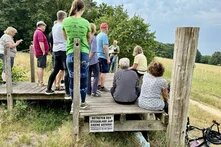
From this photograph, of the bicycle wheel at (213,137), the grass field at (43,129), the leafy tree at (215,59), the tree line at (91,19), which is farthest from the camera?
the leafy tree at (215,59)

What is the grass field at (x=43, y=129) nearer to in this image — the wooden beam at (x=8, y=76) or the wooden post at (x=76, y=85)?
the wooden beam at (x=8, y=76)

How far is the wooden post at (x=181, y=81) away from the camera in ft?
21.4

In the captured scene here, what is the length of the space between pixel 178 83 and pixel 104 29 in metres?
2.43

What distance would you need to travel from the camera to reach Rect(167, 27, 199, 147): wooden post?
6527mm

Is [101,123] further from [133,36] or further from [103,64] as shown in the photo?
[133,36]

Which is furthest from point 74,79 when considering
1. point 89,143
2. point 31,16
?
point 31,16

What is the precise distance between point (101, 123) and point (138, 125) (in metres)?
0.72

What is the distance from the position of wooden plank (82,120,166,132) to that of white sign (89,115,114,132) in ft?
0.60

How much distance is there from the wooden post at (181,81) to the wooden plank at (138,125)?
0.23 m

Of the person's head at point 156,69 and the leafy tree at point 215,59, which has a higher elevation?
the person's head at point 156,69

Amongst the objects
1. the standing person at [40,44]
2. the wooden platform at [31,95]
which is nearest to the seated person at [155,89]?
the wooden platform at [31,95]

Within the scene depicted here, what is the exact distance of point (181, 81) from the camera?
21.9 ft

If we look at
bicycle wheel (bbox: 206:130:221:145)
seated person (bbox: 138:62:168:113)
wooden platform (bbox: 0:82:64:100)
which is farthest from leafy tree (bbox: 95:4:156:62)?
Answer: seated person (bbox: 138:62:168:113)

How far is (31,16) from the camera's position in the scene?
4675 centimetres
